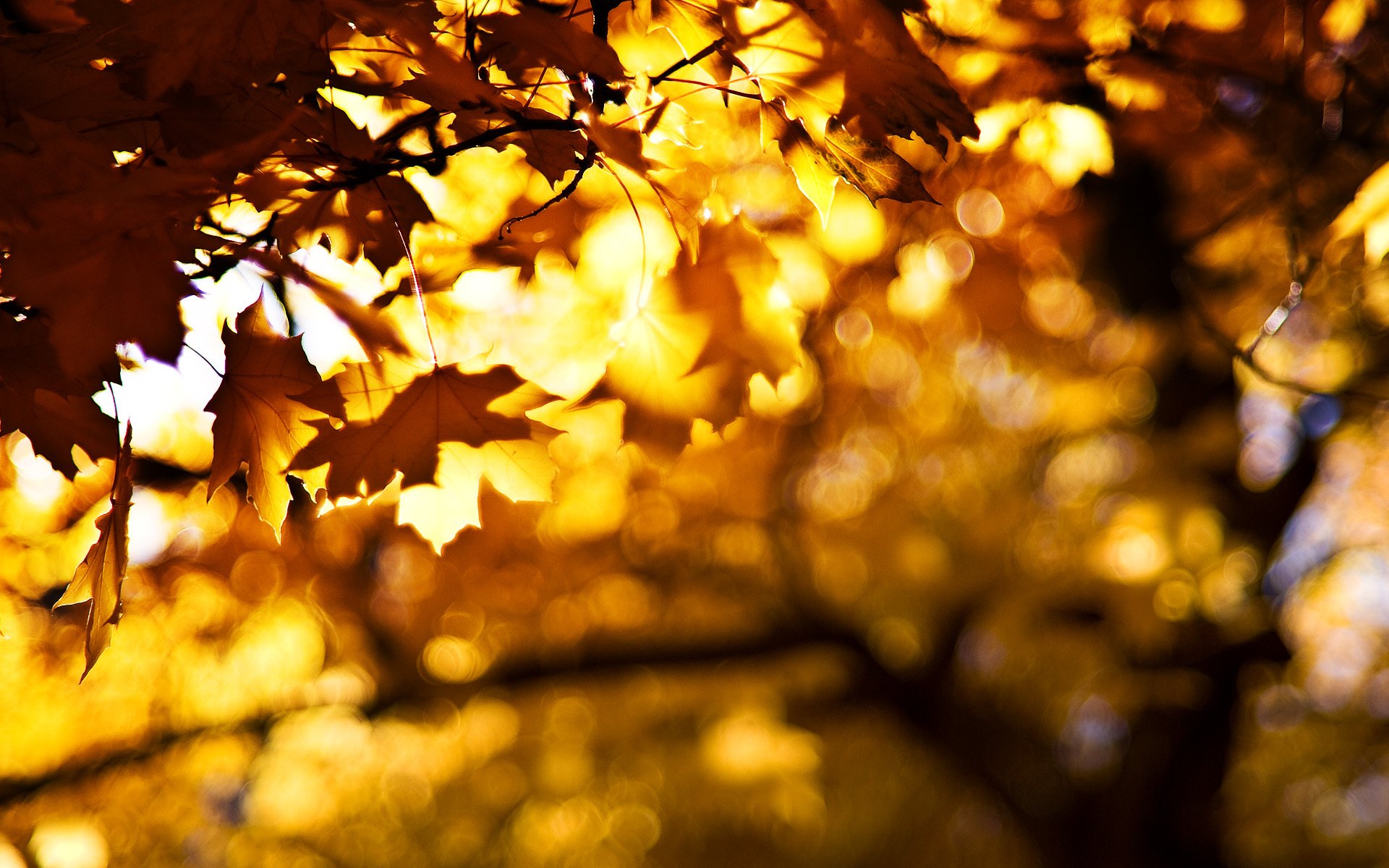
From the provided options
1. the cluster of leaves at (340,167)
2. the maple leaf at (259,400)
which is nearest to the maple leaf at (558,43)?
the cluster of leaves at (340,167)

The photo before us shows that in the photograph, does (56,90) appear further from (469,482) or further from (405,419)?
(469,482)

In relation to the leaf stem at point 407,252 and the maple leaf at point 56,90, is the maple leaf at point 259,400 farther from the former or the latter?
the maple leaf at point 56,90

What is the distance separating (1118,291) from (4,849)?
16.6 ft

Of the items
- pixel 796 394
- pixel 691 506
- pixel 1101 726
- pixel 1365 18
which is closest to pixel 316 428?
pixel 1365 18

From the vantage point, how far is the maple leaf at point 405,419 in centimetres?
112

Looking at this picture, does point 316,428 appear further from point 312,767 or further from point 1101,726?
point 1101,726

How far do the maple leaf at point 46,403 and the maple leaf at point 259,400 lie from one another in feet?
0.47

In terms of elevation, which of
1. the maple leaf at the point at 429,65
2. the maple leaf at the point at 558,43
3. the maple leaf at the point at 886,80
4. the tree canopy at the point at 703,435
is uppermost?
the maple leaf at the point at 886,80

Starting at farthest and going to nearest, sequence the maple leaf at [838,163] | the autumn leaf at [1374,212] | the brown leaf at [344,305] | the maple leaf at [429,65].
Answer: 1. the autumn leaf at [1374,212]
2. the brown leaf at [344,305]
3. the maple leaf at [838,163]
4. the maple leaf at [429,65]

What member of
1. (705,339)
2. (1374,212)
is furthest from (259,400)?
(1374,212)

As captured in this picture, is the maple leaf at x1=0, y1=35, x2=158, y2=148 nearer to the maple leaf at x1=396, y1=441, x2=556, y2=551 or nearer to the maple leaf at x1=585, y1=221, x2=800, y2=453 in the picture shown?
the maple leaf at x1=396, y1=441, x2=556, y2=551

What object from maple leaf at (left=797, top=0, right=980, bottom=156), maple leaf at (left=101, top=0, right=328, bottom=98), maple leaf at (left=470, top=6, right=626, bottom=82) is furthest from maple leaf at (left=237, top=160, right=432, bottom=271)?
maple leaf at (left=797, top=0, right=980, bottom=156)

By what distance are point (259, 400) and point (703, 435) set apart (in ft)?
9.80

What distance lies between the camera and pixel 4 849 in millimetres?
3244
